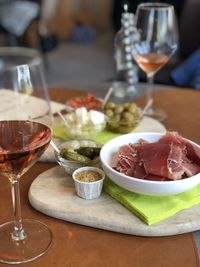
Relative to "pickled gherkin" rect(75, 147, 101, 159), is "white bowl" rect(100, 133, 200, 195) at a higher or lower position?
higher

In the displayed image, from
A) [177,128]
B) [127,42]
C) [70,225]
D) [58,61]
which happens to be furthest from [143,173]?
[58,61]

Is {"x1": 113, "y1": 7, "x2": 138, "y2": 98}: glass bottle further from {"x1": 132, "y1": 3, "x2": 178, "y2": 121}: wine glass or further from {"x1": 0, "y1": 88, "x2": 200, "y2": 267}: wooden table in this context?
{"x1": 0, "y1": 88, "x2": 200, "y2": 267}: wooden table

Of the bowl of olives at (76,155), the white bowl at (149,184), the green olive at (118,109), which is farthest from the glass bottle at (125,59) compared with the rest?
the white bowl at (149,184)

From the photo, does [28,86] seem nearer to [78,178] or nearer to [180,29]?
[78,178]

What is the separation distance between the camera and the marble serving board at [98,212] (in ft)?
2.49

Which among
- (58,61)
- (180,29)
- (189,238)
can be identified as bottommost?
Answer: (58,61)

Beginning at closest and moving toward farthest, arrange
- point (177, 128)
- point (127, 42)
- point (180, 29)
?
point (177, 128), point (127, 42), point (180, 29)

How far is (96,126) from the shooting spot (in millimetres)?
1079

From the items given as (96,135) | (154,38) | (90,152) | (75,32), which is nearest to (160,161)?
(90,152)

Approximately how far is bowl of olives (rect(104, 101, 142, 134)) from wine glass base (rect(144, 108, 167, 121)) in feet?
0.36

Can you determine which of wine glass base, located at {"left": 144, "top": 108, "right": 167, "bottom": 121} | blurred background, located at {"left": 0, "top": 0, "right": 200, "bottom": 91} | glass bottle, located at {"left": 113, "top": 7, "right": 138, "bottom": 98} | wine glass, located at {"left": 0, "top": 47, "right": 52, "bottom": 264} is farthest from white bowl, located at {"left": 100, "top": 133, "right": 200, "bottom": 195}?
blurred background, located at {"left": 0, "top": 0, "right": 200, "bottom": 91}

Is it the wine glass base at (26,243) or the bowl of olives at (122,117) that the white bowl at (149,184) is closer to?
the wine glass base at (26,243)

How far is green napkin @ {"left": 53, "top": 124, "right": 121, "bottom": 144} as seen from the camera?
1.09m

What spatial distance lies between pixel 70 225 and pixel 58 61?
134 inches
